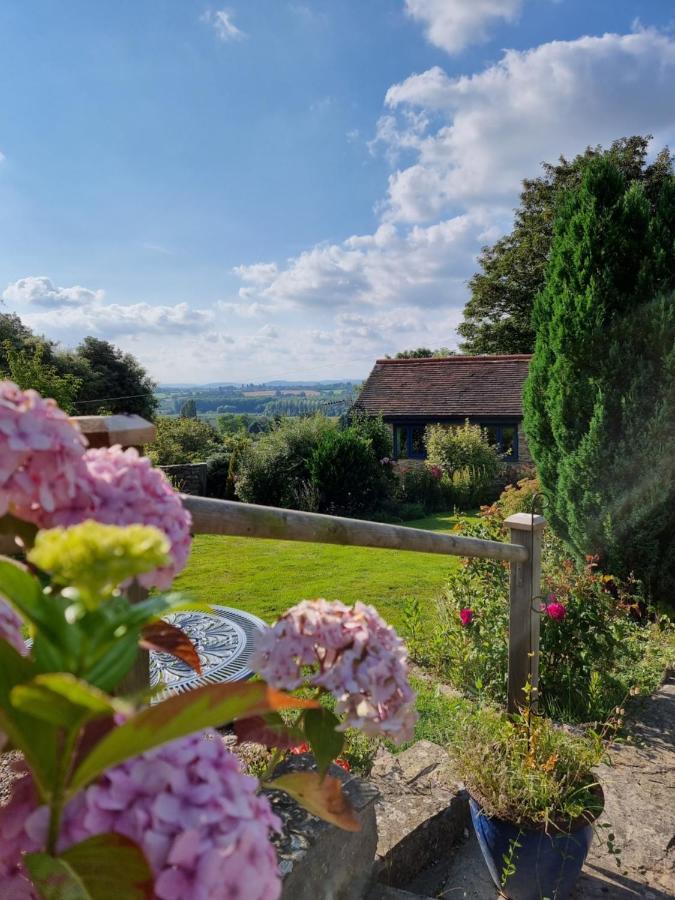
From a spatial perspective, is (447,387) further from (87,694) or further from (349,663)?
(87,694)

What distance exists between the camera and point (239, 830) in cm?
41

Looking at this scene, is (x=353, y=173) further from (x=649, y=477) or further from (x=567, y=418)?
(x=649, y=477)

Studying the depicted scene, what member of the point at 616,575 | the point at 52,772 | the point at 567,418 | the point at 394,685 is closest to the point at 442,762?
the point at 394,685

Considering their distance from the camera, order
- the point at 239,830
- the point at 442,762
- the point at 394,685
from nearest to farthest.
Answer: the point at 239,830 → the point at 394,685 → the point at 442,762

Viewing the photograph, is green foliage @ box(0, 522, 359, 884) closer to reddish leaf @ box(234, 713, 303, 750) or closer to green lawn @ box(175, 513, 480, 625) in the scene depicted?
reddish leaf @ box(234, 713, 303, 750)

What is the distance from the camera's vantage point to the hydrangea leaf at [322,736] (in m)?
0.83

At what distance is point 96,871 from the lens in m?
0.43

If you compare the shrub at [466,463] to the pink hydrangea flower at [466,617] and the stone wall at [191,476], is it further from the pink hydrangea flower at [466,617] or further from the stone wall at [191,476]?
the pink hydrangea flower at [466,617]

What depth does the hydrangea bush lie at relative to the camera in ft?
1.32

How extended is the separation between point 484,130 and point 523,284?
14984mm

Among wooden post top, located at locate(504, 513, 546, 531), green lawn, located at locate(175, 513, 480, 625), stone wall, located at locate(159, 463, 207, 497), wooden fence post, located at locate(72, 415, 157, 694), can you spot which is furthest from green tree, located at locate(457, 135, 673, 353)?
wooden fence post, located at locate(72, 415, 157, 694)

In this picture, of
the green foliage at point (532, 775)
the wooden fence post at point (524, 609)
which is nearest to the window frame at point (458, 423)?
the wooden fence post at point (524, 609)

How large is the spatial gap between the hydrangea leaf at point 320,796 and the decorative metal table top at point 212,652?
2.13m

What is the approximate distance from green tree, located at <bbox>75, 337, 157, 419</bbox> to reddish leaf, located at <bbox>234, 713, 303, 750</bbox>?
22.7 metres
